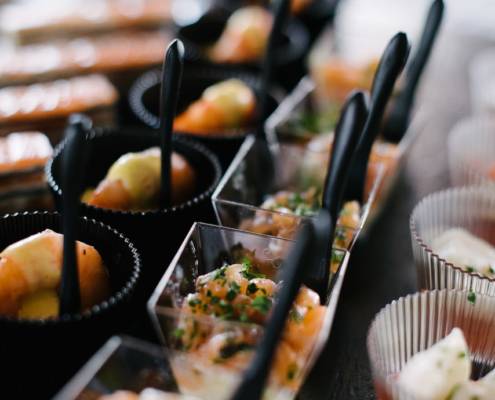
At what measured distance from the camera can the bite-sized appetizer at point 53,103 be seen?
1.11 metres

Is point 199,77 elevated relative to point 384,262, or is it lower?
elevated

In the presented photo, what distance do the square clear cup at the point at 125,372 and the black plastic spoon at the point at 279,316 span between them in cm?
7

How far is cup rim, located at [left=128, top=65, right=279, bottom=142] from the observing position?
3.18ft

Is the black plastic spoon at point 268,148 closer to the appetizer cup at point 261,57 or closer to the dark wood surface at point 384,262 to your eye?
the dark wood surface at point 384,262

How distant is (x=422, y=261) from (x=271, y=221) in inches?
6.8

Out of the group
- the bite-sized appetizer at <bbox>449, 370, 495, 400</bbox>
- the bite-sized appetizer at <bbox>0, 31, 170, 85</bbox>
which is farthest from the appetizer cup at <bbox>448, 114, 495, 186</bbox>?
the bite-sized appetizer at <bbox>0, 31, 170, 85</bbox>

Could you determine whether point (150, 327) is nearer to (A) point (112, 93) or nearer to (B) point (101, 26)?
(A) point (112, 93)

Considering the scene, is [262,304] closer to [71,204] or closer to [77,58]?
[71,204]

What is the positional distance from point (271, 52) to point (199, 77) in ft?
0.85

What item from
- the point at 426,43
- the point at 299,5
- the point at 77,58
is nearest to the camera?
the point at 426,43

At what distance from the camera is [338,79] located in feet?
4.07

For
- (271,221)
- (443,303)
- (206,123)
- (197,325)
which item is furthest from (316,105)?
(197,325)

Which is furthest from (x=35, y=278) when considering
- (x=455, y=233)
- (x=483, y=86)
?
(x=483, y=86)

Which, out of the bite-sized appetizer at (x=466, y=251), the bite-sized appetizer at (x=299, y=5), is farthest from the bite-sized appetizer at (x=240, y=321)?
the bite-sized appetizer at (x=299, y=5)
